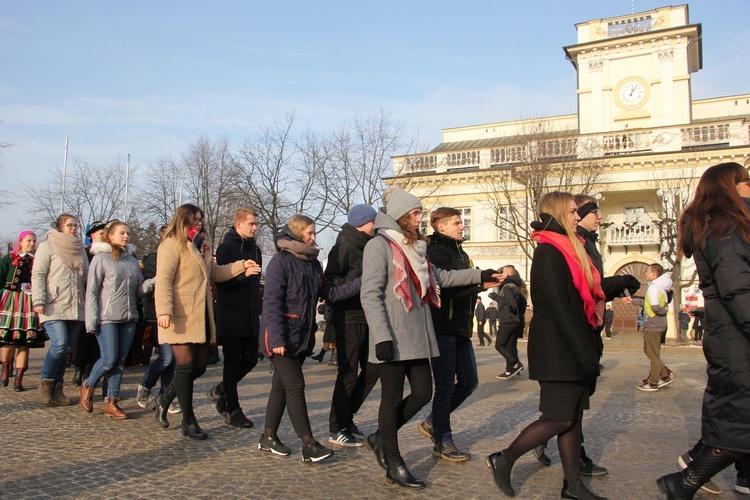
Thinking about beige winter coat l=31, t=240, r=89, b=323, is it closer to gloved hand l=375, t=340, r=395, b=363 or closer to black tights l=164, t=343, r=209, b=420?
black tights l=164, t=343, r=209, b=420

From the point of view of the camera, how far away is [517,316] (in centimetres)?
1188

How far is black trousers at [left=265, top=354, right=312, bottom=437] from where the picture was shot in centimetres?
530

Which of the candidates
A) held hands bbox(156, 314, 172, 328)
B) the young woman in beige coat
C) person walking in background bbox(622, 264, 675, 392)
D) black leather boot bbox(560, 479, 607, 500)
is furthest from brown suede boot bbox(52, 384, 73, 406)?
person walking in background bbox(622, 264, 675, 392)

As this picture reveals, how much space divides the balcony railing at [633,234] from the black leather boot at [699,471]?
3202 cm

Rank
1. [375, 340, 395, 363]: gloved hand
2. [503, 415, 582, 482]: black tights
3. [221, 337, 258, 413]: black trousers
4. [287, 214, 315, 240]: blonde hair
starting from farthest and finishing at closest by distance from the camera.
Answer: [221, 337, 258, 413]: black trousers < [287, 214, 315, 240]: blonde hair < [375, 340, 395, 363]: gloved hand < [503, 415, 582, 482]: black tights

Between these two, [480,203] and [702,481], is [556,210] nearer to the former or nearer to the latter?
[702,481]

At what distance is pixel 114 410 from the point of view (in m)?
6.86

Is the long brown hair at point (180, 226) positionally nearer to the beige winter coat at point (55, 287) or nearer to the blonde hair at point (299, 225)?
the blonde hair at point (299, 225)

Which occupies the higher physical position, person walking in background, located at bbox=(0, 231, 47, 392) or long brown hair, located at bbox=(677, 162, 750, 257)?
long brown hair, located at bbox=(677, 162, 750, 257)

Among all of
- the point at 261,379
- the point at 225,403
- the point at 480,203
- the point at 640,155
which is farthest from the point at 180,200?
the point at 225,403

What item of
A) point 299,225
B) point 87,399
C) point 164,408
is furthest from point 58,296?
point 299,225

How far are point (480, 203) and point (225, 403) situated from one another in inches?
1236

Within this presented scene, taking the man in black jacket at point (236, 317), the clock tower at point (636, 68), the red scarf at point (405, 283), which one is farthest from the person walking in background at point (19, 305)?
the clock tower at point (636, 68)

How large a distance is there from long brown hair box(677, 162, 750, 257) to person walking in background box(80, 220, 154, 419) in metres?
5.58
